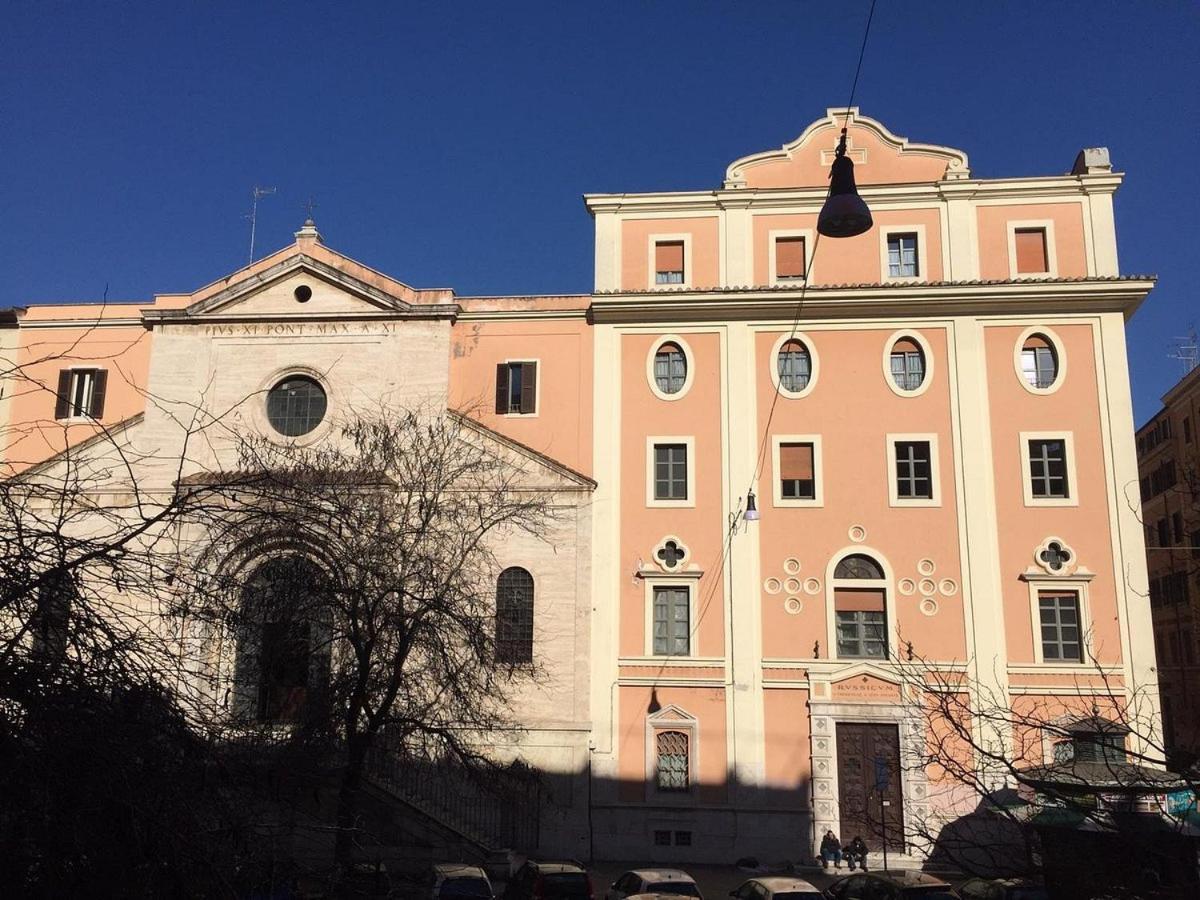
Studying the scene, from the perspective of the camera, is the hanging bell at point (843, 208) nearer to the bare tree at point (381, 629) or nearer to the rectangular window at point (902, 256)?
the bare tree at point (381, 629)

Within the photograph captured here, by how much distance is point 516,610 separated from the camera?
2580 centimetres

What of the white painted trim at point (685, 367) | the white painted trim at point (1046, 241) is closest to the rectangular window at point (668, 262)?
the white painted trim at point (685, 367)

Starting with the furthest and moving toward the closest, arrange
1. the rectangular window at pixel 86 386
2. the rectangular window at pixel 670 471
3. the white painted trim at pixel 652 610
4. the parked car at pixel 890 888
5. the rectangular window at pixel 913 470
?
the rectangular window at pixel 86 386 < the rectangular window at pixel 670 471 < the rectangular window at pixel 913 470 < the white painted trim at pixel 652 610 < the parked car at pixel 890 888

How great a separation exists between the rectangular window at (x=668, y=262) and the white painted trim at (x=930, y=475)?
6.66m

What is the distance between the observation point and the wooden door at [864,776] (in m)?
23.9

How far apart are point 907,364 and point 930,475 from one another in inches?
111

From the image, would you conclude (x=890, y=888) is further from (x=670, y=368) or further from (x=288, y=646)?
(x=670, y=368)

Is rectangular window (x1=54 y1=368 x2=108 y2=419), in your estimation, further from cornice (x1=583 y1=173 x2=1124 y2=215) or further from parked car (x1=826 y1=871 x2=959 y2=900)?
parked car (x1=826 y1=871 x2=959 y2=900)

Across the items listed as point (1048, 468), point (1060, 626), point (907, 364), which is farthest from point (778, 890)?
point (907, 364)

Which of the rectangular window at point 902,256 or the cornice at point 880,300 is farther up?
the rectangular window at point 902,256

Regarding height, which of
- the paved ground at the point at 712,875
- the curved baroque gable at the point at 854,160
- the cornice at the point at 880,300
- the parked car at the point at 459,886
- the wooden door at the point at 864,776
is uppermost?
the curved baroque gable at the point at 854,160

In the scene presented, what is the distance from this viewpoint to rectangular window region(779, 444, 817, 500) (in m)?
26.0

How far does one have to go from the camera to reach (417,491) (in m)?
21.2

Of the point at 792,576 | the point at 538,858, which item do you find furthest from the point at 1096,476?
the point at 538,858
